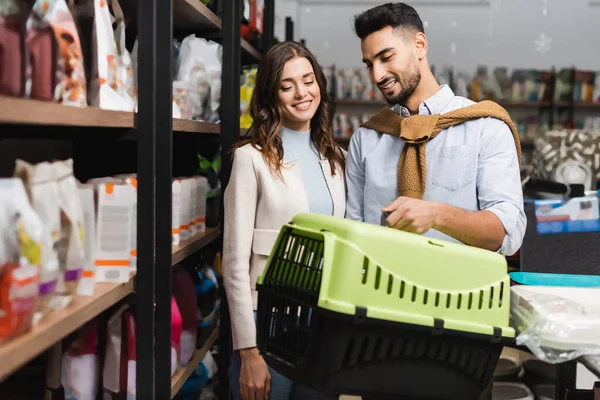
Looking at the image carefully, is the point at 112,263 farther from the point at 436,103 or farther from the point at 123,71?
the point at 436,103

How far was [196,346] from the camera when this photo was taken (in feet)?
8.35

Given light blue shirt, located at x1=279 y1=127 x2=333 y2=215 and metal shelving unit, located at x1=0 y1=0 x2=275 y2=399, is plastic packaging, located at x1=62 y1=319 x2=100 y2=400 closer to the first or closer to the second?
metal shelving unit, located at x1=0 y1=0 x2=275 y2=399

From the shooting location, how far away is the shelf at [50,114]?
107 centimetres

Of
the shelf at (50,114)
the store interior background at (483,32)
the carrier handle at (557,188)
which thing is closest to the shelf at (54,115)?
the shelf at (50,114)

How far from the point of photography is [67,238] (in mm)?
1378

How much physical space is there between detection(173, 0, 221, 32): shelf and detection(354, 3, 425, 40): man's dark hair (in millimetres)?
587

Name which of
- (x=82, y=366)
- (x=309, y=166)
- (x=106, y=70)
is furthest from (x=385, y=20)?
(x=82, y=366)

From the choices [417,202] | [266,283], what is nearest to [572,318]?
[417,202]

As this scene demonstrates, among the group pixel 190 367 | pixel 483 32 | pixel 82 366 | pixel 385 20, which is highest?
pixel 483 32

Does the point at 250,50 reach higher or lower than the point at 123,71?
higher

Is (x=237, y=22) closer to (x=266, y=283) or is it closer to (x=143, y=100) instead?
(x=143, y=100)

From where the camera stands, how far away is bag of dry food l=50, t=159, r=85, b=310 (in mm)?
1354

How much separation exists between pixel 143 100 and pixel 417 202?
0.81 meters

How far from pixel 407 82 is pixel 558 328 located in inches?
39.8
